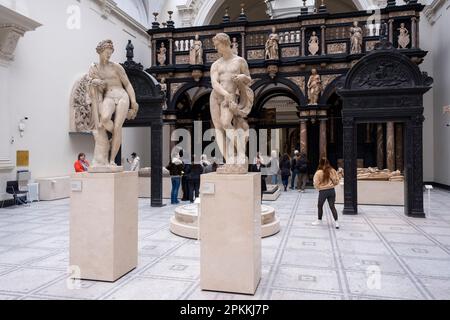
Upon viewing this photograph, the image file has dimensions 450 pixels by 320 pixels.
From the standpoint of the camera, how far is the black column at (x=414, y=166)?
8.23 m

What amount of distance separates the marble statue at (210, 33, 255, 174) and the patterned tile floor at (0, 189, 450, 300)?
5.03 feet

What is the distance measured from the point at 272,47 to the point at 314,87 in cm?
237

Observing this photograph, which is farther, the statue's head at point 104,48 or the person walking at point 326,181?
the person walking at point 326,181

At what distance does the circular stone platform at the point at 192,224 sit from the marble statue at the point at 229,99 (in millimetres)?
2431

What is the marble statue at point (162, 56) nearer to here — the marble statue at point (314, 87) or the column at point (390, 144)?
the marble statue at point (314, 87)

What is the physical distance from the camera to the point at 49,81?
38.5 feet

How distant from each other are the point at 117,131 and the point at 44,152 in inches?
321

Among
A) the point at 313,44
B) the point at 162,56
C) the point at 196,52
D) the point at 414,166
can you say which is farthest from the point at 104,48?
the point at 162,56

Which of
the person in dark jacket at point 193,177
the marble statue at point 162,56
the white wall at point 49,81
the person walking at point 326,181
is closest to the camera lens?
the person walking at point 326,181

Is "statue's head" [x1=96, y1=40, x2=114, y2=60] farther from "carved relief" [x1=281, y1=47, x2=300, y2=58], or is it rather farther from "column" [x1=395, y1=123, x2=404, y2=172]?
"column" [x1=395, y1=123, x2=404, y2=172]

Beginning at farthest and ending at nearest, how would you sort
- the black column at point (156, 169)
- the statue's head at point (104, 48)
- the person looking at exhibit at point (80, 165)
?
the black column at point (156, 169)
the person looking at exhibit at point (80, 165)
the statue's head at point (104, 48)

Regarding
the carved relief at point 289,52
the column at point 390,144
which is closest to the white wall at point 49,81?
the carved relief at point 289,52

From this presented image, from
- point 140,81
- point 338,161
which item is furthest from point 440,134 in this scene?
point 140,81

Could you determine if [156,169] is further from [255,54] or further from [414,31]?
[414,31]
